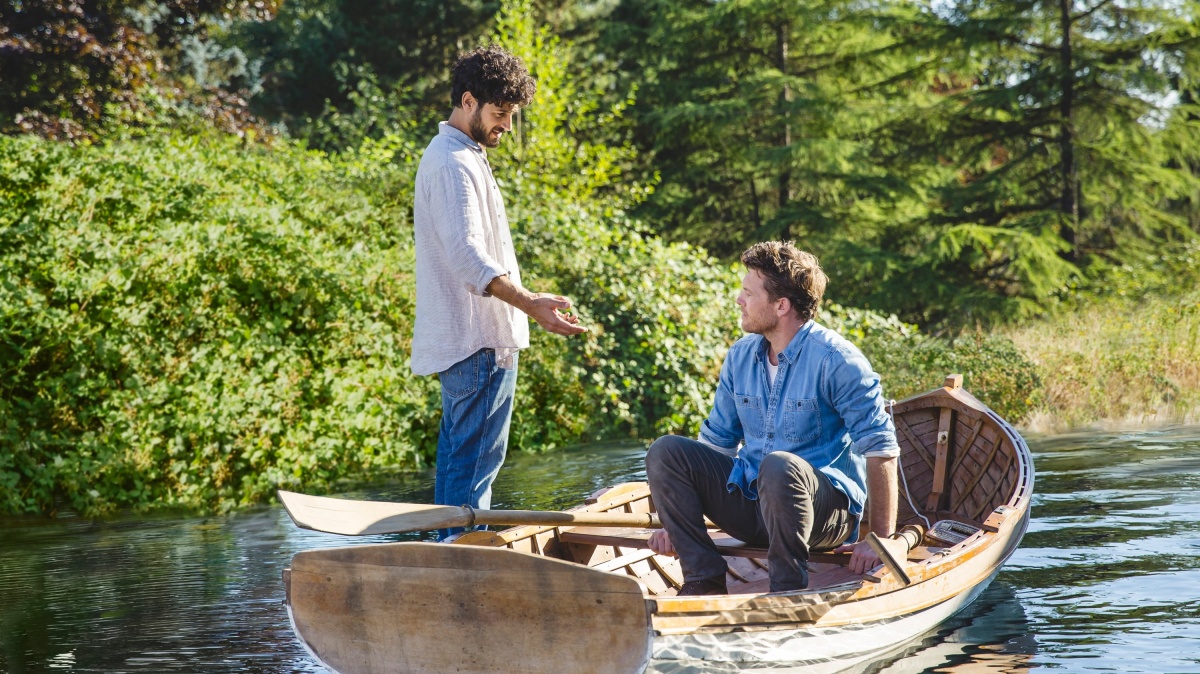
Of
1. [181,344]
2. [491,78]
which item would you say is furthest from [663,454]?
[181,344]

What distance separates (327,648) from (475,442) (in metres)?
0.92

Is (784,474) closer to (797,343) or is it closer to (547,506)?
(797,343)

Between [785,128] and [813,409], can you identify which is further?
[785,128]

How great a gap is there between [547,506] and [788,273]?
362 cm

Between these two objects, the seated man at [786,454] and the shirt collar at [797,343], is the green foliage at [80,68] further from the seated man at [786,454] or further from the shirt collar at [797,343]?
the shirt collar at [797,343]

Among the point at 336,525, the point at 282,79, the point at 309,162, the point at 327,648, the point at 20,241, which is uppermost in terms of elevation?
the point at 282,79

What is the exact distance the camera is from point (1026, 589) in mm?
4953

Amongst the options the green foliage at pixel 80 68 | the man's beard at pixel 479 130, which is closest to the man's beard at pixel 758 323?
the man's beard at pixel 479 130

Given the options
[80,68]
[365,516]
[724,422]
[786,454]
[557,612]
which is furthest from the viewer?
[80,68]

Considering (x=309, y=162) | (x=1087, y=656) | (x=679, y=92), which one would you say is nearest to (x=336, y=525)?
(x=1087, y=656)

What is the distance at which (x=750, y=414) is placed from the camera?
4148 millimetres

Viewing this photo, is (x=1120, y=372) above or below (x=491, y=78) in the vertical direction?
below

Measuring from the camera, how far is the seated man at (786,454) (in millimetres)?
3791

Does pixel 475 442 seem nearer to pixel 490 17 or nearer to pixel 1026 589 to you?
pixel 1026 589
